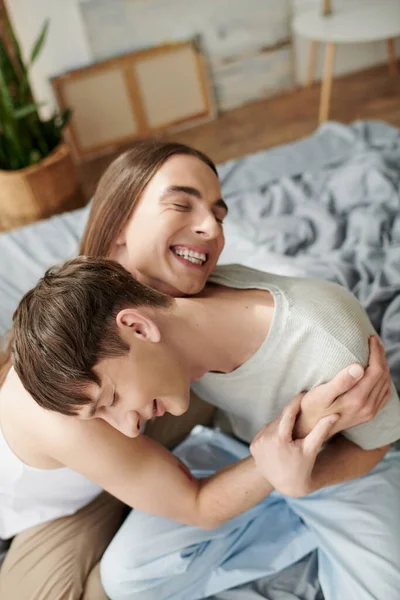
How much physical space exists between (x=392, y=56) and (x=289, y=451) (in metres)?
3.11

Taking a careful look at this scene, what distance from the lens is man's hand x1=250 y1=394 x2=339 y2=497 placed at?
89 centimetres

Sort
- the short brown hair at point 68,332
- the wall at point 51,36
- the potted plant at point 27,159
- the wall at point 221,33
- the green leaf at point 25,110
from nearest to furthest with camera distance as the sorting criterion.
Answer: the short brown hair at point 68,332 → the green leaf at point 25,110 → the potted plant at point 27,159 → the wall at point 51,36 → the wall at point 221,33

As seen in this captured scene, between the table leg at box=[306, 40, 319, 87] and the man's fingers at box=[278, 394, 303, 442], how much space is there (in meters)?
2.82

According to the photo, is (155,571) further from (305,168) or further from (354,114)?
(354,114)

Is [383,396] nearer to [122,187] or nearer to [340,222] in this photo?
[122,187]

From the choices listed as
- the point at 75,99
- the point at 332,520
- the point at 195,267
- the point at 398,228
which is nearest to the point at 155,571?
the point at 332,520

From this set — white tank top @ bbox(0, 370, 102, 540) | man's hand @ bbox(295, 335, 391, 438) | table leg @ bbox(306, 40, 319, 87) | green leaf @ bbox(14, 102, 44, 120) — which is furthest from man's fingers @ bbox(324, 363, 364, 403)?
table leg @ bbox(306, 40, 319, 87)

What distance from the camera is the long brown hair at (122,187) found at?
1.02 m

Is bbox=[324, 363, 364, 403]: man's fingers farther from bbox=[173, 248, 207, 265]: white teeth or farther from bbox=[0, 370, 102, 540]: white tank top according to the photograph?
bbox=[0, 370, 102, 540]: white tank top

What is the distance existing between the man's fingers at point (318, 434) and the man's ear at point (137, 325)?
0.90 feet

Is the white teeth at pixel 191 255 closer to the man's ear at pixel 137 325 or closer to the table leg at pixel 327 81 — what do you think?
the man's ear at pixel 137 325

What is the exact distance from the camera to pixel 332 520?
3.40ft

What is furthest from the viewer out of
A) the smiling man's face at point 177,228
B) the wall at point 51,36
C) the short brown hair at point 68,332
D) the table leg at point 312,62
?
the table leg at point 312,62

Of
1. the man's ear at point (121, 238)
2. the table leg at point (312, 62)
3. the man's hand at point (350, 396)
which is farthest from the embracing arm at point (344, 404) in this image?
the table leg at point (312, 62)
